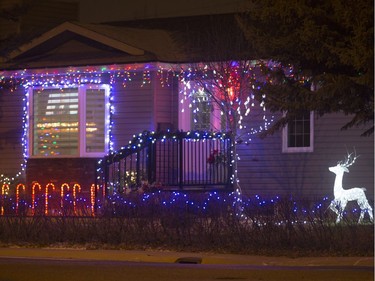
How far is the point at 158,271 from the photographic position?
14664mm

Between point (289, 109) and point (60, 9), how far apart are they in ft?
58.2

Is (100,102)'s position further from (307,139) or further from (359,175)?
(359,175)

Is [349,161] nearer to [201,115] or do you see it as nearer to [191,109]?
[201,115]

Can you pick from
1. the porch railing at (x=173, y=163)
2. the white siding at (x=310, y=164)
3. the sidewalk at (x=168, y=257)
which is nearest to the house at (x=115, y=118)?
the white siding at (x=310, y=164)

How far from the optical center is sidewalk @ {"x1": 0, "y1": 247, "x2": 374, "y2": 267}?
1577 cm

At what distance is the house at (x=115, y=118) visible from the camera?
23250 mm

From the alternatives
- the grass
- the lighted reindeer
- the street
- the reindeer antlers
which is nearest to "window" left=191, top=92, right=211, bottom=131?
the reindeer antlers

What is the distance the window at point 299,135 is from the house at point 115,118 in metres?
0.03

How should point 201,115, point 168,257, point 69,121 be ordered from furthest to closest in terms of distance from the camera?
point 69,121 → point 201,115 → point 168,257

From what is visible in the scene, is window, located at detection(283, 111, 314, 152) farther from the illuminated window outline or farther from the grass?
the grass

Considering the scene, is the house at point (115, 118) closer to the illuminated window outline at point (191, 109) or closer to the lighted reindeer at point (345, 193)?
the illuminated window outline at point (191, 109)

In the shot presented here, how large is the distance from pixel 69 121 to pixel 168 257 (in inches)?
370

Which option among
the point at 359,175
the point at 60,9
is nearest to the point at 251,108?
the point at 359,175

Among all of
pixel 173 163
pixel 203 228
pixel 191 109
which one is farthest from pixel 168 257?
pixel 191 109
